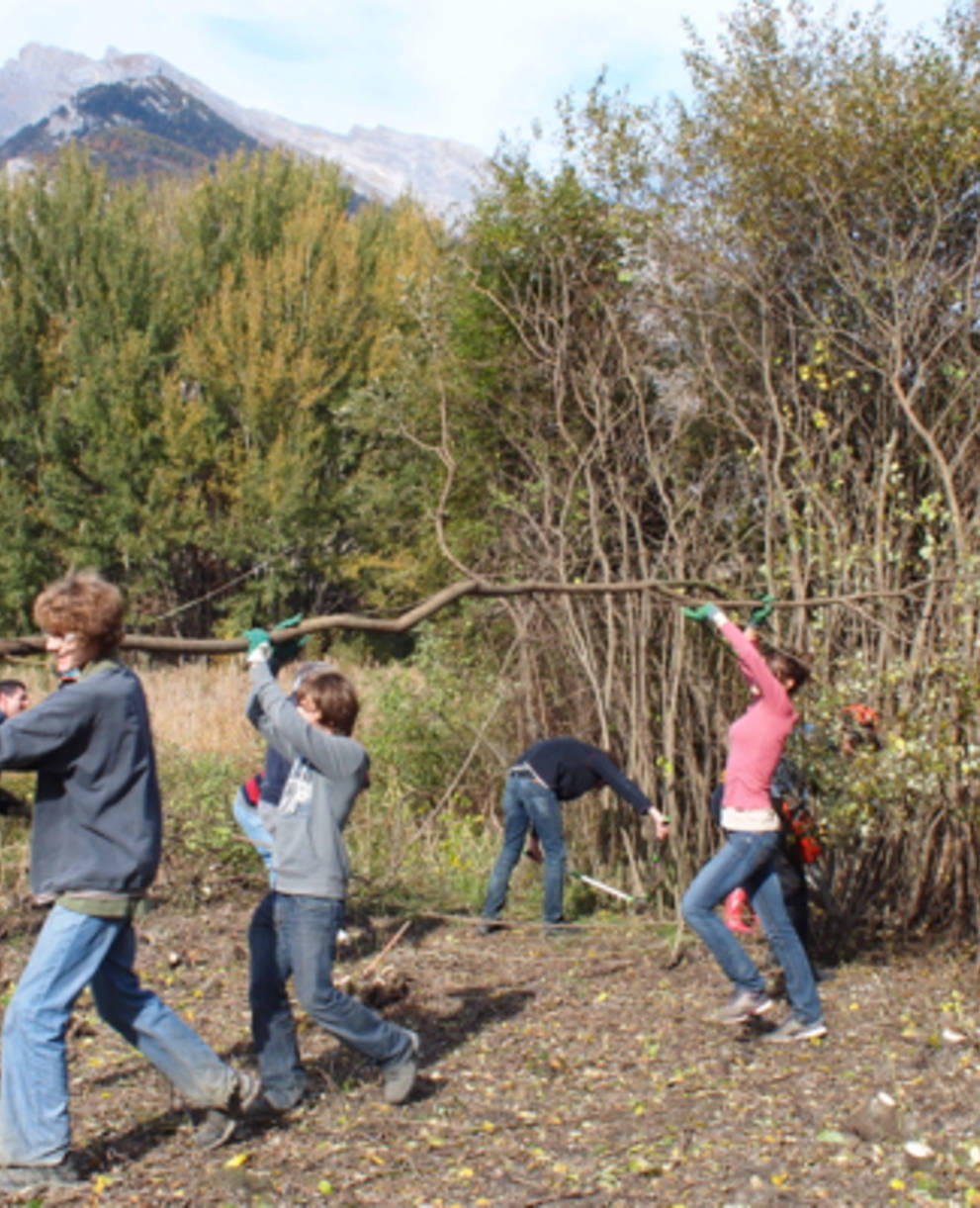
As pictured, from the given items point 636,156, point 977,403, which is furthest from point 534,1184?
point 636,156

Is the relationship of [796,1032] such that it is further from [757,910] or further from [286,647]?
[286,647]

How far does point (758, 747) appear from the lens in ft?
15.8

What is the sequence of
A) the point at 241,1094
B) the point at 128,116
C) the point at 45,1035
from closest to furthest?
the point at 45,1035
the point at 241,1094
the point at 128,116

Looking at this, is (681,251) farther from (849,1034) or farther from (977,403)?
(849,1034)

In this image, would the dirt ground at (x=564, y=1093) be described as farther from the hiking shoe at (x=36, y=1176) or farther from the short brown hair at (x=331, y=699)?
the short brown hair at (x=331, y=699)

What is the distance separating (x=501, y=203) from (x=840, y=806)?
5.40m

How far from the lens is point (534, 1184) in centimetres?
351

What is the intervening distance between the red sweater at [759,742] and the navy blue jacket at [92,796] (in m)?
2.48

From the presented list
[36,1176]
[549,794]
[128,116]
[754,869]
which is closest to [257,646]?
[36,1176]

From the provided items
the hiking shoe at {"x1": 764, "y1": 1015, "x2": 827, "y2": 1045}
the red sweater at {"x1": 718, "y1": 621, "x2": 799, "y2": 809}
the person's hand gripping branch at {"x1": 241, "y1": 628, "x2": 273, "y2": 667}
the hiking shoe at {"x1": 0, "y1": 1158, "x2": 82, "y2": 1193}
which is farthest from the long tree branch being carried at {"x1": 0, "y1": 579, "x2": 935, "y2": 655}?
the hiking shoe at {"x1": 764, "y1": 1015, "x2": 827, "y2": 1045}

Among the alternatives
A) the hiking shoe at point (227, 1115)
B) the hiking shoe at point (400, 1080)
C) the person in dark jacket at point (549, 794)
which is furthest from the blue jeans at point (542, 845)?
the hiking shoe at point (227, 1115)

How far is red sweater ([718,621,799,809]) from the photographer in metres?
4.80

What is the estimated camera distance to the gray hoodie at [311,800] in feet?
12.1

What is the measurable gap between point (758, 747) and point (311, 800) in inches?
76.1
